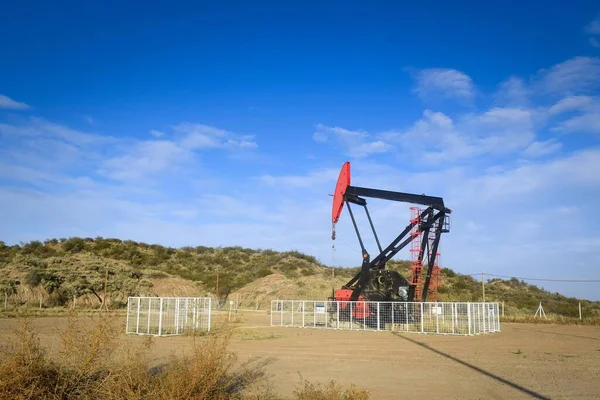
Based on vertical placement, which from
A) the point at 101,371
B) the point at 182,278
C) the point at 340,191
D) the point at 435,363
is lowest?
the point at 435,363

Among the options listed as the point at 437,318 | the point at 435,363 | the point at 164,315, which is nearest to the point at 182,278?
the point at 164,315

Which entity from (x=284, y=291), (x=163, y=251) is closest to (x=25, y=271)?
(x=284, y=291)

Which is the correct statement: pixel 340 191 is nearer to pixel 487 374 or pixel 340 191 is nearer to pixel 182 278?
pixel 487 374

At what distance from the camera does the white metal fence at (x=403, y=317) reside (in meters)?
27.1

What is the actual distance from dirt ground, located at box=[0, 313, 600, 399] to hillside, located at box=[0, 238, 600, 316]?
2369cm

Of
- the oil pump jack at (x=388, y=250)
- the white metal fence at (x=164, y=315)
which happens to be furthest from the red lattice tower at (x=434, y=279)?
the white metal fence at (x=164, y=315)

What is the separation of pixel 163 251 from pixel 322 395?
3444 inches

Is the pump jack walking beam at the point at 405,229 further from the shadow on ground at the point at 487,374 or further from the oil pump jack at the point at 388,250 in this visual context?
the shadow on ground at the point at 487,374

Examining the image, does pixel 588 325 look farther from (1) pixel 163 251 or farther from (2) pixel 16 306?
(1) pixel 163 251

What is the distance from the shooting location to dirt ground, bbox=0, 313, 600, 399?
1148 cm

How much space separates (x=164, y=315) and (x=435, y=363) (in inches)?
541

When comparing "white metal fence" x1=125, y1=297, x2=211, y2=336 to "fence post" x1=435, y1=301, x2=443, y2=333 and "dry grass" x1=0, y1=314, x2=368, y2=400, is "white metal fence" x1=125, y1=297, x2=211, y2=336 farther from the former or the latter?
"dry grass" x1=0, y1=314, x2=368, y2=400

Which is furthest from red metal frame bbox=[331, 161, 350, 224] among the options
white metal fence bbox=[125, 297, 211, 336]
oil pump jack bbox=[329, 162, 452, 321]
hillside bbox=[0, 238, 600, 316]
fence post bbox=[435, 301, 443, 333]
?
hillside bbox=[0, 238, 600, 316]

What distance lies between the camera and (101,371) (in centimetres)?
801
